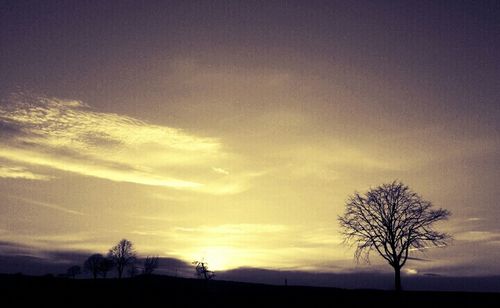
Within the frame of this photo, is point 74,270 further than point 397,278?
Yes

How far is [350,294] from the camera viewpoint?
38.9m

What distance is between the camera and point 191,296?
33906mm

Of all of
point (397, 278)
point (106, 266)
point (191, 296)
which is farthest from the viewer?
point (106, 266)

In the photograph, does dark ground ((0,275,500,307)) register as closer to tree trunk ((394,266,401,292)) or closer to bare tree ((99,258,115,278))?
tree trunk ((394,266,401,292))

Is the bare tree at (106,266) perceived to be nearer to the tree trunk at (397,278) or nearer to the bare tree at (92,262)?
the bare tree at (92,262)

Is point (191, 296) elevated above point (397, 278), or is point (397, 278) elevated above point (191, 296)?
point (397, 278)

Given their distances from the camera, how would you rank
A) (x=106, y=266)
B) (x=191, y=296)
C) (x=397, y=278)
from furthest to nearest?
(x=106, y=266) → (x=397, y=278) → (x=191, y=296)

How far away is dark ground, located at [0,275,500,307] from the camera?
28578mm

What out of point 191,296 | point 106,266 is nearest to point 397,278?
point 191,296

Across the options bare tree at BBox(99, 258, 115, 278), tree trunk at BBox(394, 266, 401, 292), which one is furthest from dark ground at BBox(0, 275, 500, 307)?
bare tree at BBox(99, 258, 115, 278)

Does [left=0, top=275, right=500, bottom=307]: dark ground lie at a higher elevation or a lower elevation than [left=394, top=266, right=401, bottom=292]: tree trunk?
lower

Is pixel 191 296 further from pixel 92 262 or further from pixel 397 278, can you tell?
pixel 92 262

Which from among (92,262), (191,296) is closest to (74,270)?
(92,262)

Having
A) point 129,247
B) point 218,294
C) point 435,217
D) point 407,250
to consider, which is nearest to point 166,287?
point 218,294
